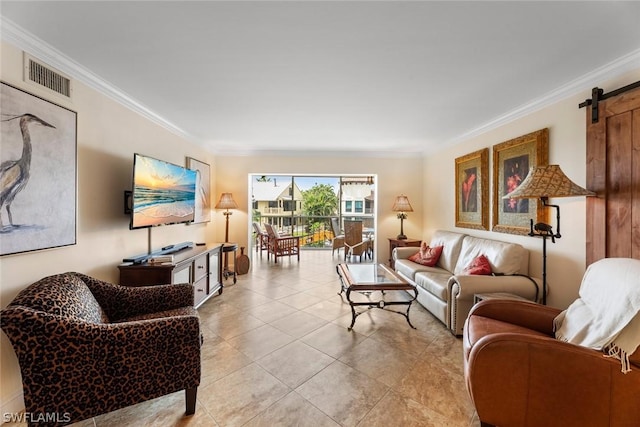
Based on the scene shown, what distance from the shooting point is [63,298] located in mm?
1450

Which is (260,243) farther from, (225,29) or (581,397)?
(581,397)

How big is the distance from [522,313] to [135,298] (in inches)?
118

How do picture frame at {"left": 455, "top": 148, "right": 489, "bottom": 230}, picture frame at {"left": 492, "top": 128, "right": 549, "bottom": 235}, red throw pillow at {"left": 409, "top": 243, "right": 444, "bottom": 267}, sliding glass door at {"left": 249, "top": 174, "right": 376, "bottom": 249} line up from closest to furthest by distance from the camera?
picture frame at {"left": 492, "top": 128, "right": 549, "bottom": 235} < picture frame at {"left": 455, "top": 148, "right": 489, "bottom": 230} < red throw pillow at {"left": 409, "top": 243, "right": 444, "bottom": 267} < sliding glass door at {"left": 249, "top": 174, "right": 376, "bottom": 249}

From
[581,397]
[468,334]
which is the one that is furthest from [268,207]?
[581,397]

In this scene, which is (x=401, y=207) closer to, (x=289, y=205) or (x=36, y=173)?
(x=289, y=205)

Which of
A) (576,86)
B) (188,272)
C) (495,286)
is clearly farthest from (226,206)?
(576,86)

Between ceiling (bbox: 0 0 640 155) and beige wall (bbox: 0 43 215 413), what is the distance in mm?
251

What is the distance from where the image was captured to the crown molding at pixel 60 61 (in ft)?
5.08

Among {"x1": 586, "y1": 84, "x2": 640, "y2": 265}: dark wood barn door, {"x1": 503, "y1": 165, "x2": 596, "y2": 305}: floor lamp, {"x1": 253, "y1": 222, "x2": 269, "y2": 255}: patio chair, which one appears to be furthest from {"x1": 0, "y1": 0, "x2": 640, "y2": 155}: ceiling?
{"x1": 253, "y1": 222, "x2": 269, "y2": 255}: patio chair

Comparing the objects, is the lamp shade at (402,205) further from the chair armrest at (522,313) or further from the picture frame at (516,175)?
the chair armrest at (522,313)

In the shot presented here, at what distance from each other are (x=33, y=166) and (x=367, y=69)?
8.17ft

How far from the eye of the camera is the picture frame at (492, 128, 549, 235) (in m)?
2.64

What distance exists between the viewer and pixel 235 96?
2.54m

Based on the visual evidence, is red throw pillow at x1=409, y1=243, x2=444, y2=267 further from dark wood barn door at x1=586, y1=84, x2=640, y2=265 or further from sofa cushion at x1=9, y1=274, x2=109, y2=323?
sofa cushion at x1=9, y1=274, x2=109, y2=323
